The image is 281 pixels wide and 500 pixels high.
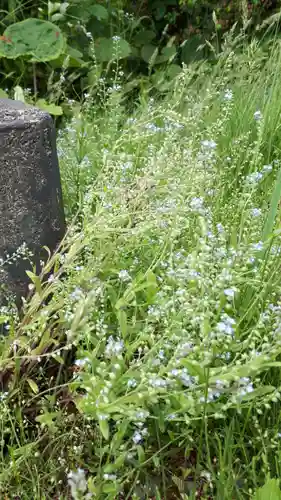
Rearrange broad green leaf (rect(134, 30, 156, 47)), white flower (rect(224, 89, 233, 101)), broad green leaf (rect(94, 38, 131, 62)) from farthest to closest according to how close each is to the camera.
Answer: broad green leaf (rect(134, 30, 156, 47))
broad green leaf (rect(94, 38, 131, 62))
white flower (rect(224, 89, 233, 101))

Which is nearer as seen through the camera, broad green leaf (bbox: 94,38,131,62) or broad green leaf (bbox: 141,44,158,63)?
broad green leaf (bbox: 94,38,131,62)

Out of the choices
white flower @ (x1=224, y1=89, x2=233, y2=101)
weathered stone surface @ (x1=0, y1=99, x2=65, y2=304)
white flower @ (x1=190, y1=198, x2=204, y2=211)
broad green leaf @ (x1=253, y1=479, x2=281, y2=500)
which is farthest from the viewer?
white flower @ (x1=224, y1=89, x2=233, y2=101)

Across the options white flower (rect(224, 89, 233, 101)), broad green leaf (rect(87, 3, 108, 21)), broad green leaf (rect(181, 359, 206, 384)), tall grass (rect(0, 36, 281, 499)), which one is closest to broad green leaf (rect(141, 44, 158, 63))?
broad green leaf (rect(87, 3, 108, 21))

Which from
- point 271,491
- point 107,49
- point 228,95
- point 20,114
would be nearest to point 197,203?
point 20,114

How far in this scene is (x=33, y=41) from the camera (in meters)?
4.52

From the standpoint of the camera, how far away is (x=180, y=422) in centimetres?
176

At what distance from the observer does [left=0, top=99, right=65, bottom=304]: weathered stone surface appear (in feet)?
6.50

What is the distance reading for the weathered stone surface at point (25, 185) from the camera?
1.98m

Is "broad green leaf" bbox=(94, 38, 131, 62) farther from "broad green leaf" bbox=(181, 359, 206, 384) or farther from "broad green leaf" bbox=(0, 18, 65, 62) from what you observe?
"broad green leaf" bbox=(181, 359, 206, 384)

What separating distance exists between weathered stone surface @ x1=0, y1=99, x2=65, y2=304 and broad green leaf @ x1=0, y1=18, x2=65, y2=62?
253 cm

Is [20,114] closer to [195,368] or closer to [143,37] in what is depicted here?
[195,368]

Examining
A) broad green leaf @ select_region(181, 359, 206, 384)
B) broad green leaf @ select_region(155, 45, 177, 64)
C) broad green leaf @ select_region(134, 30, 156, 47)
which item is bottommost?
broad green leaf @ select_region(155, 45, 177, 64)

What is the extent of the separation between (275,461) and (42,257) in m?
0.99

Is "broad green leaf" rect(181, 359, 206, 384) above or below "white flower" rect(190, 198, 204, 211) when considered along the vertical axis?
below
